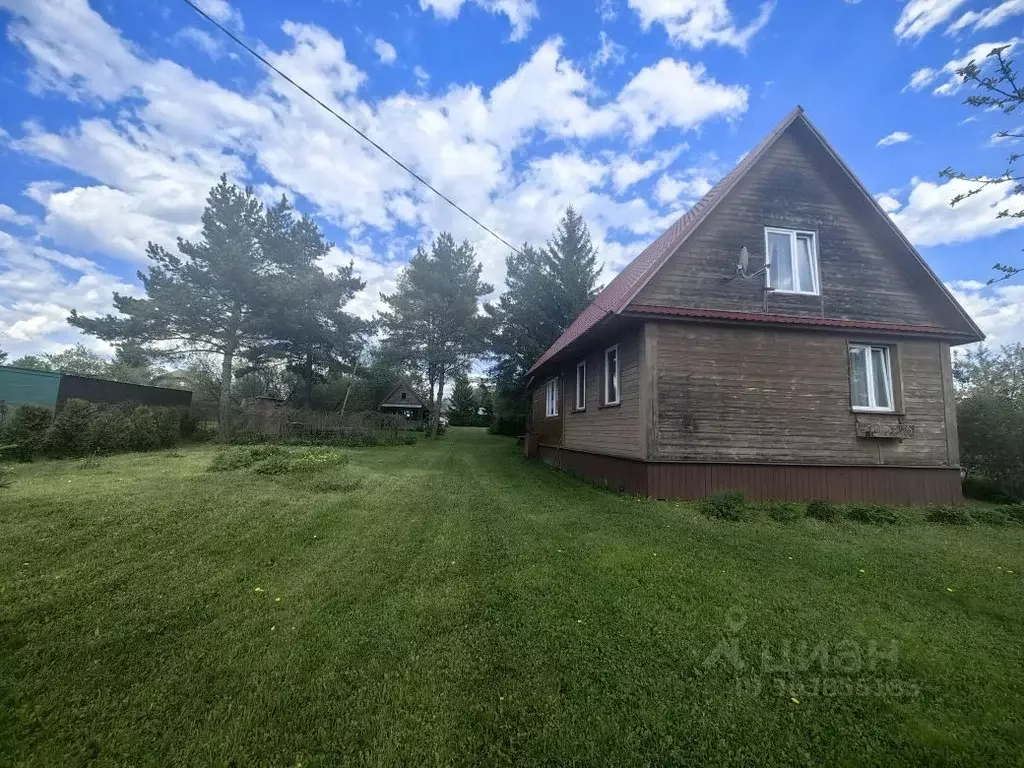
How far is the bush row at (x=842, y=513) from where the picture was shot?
22.0ft

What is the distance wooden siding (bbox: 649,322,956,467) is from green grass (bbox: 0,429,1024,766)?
266 centimetres

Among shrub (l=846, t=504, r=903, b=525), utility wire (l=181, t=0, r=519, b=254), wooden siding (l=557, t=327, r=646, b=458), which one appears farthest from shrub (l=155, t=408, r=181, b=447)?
shrub (l=846, t=504, r=903, b=525)

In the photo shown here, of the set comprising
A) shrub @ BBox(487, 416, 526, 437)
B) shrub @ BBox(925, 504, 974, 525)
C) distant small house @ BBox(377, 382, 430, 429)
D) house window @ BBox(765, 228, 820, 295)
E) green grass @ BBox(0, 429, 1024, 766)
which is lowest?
green grass @ BBox(0, 429, 1024, 766)

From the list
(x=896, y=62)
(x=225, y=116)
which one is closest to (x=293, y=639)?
(x=225, y=116)

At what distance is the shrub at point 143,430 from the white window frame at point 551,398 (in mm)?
13527

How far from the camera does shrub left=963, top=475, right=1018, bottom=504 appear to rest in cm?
1004

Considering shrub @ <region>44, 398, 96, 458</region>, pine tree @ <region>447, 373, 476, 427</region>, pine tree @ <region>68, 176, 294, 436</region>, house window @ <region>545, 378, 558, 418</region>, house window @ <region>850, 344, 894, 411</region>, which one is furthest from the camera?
pine tree @ <region>447, 373, 476, 427</region>

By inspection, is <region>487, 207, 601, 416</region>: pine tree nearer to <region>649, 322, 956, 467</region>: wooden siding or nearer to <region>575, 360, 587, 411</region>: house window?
<region>575, 360, 587, 411</region>: house window

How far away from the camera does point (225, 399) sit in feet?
66.5

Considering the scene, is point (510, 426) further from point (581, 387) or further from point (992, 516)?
point (992, 516)

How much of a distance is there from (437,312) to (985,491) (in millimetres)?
27825

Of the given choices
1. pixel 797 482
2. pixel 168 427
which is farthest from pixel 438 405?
pixel 797 482

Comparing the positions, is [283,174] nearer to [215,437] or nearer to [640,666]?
[640,666]

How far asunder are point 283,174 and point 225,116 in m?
1.87
